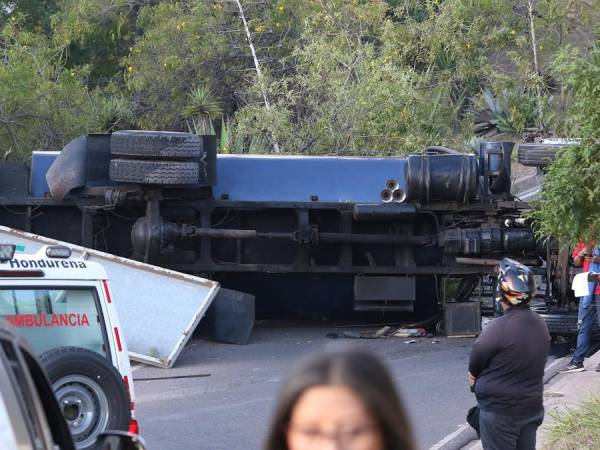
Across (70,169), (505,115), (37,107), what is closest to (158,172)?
(70,169)

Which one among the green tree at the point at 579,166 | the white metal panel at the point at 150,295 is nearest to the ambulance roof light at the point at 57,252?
the green tree at the point at 579,166

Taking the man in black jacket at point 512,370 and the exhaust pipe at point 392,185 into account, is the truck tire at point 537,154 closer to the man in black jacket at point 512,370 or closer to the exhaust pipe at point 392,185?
the exhaust pipe at point 392,185

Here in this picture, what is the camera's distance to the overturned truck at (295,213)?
533 inches

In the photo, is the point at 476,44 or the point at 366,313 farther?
the point at 476,44

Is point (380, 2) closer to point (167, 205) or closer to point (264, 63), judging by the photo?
point (264, 63)

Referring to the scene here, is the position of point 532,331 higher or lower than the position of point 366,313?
higher

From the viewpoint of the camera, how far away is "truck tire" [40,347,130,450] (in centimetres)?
644

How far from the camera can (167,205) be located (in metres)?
13.9

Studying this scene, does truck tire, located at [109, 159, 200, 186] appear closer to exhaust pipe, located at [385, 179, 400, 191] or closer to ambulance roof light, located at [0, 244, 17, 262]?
exhaust pipe, located at [385, 179, 400, 191]

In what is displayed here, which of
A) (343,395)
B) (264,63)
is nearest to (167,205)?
(264,63)

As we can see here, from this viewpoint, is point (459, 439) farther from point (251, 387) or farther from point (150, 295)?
point (150, 295)

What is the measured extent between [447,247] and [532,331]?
7953mm

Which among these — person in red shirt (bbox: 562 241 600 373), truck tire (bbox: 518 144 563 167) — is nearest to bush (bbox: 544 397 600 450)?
person in red shirt (bbox: 562 241 600 373)

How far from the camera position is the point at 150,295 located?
12812 millimetres
